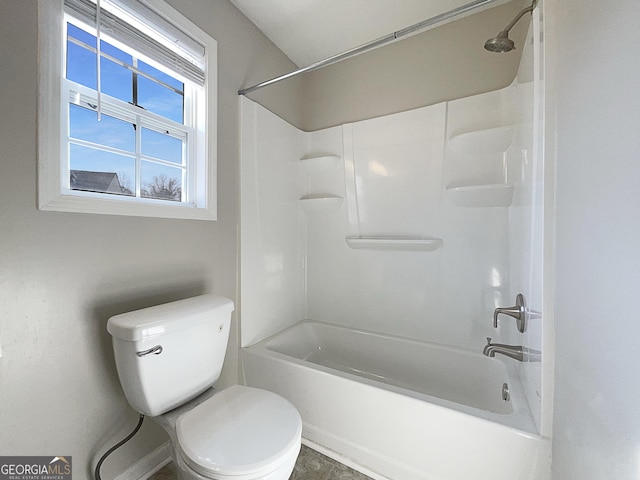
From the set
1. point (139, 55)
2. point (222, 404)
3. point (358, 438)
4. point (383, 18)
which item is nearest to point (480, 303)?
point (358, 438)

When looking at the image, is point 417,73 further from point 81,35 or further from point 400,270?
point 81,35

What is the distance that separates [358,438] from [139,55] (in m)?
2.11

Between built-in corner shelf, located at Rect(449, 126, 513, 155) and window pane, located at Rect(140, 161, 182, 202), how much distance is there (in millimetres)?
1671

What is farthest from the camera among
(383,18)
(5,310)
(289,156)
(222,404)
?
(289,156)

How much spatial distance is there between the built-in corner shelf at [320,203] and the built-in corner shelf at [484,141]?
0.89 meters

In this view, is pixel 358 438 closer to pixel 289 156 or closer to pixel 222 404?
pixel 222 404

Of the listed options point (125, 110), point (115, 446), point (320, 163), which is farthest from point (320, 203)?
point (115, 446)

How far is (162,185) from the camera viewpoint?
4.65ft

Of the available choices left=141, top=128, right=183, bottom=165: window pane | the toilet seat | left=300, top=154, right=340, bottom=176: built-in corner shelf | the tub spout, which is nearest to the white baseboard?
the toilet seat

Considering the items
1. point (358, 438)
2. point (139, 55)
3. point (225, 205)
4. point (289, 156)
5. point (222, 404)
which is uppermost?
point (139, 55)

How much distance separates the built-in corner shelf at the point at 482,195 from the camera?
61.9 inches

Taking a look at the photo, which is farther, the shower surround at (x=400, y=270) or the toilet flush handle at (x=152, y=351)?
the shower surround at (x=400, y=270)

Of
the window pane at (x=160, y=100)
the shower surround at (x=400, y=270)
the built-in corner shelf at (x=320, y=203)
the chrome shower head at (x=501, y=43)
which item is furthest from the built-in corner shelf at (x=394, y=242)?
the window pane at (x=160, y=100)

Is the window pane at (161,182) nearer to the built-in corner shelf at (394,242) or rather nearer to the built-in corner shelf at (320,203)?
the built-in corner shelf at (320,203)
